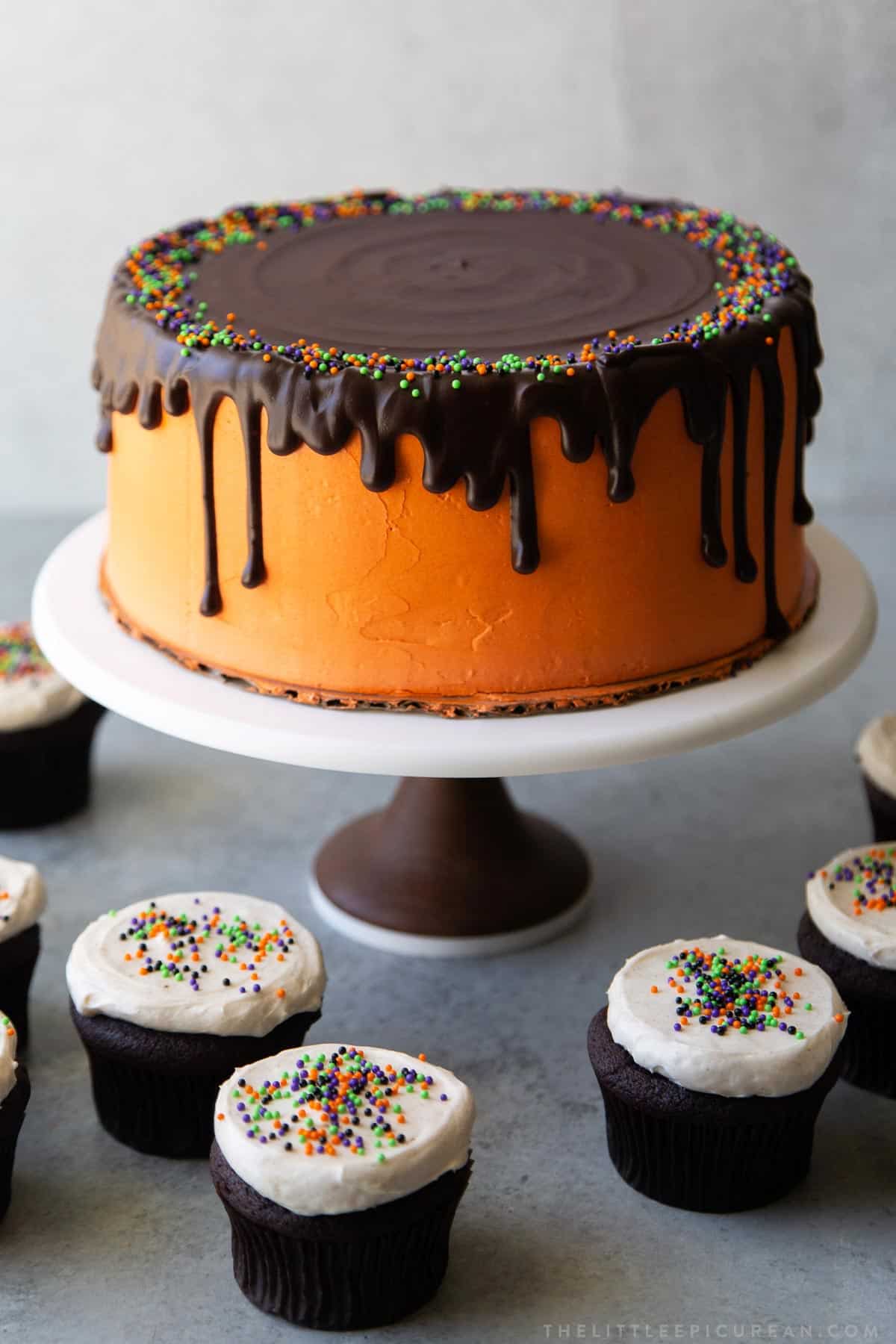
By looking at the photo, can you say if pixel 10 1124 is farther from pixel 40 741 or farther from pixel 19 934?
pixel 40 741

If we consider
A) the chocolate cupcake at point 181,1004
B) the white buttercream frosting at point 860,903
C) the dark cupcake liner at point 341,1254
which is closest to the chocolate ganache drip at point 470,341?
the white buttercream frosting at point 860,903

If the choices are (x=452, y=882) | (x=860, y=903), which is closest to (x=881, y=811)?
(x=860, y=903)

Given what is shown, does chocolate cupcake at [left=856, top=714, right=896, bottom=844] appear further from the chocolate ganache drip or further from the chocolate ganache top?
the chocolate ganache top

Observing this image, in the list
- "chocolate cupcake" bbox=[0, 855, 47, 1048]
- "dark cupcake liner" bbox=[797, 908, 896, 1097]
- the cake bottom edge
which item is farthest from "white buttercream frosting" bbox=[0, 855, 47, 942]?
"dark cupcake liner" bbox=[797, 908, 896, 1097]

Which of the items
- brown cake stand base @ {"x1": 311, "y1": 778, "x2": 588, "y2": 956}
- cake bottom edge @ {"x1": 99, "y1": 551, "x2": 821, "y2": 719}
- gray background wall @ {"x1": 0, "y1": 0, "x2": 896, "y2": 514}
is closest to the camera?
cake bottom edge @ {"x1": 99, "y1": 551, "x2": 821, "y2": 719}

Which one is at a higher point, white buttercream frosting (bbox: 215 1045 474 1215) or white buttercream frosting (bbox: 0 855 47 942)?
white buttercream frosting (bbox: 215 1045 474 1215)

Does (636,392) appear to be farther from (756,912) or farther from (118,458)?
(756,912)

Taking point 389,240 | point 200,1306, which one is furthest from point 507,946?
point 389,240
